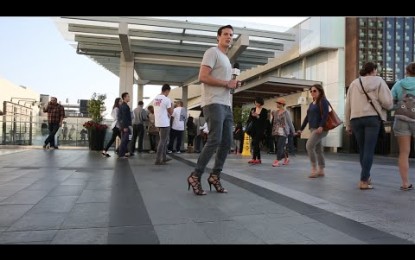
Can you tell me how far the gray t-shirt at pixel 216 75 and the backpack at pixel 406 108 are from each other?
2.51 m

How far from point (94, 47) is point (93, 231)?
1400 centimetres

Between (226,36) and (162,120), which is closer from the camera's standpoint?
(226,36)

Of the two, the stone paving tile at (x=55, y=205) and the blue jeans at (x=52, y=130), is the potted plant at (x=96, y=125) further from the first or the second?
the stone paving tile at (x=55, y=205)

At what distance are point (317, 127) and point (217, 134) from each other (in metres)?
3.06

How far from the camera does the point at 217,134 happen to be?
4.96 metres

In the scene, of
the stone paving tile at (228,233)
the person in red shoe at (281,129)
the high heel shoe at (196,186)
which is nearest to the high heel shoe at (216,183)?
the high heel shoe at (196,186)

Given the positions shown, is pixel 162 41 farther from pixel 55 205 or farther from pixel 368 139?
pixel 55 205

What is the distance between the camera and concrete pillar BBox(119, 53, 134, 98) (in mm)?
16438

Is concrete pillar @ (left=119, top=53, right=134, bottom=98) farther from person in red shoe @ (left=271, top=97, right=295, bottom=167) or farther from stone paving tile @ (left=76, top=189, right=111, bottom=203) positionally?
stone paving tile @ (left=76, top=189, right=111, bottom=203)

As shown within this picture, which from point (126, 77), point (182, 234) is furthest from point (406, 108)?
point (126, 77)

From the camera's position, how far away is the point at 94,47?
637 inches

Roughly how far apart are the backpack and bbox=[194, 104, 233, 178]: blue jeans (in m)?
2.49

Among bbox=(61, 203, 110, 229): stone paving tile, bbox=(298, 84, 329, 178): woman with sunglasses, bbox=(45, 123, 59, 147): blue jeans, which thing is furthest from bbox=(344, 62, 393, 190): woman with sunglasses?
bbox=(45, 123, 59, 147): blue jeans
